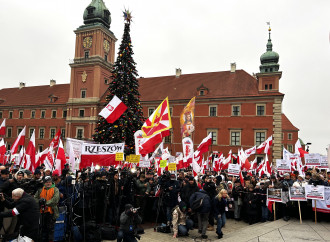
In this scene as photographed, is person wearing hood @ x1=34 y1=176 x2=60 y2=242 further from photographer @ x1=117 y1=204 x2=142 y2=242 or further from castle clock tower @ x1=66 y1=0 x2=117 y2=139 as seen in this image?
castle clock tower @ x1=66 y1=0 x2=117 y2=139

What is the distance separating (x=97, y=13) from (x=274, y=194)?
4605cm

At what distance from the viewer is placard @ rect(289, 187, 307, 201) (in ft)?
31.5

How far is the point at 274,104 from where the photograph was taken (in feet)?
110

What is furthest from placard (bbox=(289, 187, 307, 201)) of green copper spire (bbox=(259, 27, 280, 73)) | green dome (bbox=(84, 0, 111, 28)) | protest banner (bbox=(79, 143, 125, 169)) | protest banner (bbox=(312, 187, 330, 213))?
green dome (bbox=(84, 0, 111, 28))

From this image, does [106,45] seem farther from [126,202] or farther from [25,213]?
[25,213]

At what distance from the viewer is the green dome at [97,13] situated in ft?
154

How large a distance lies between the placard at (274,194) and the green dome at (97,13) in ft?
148

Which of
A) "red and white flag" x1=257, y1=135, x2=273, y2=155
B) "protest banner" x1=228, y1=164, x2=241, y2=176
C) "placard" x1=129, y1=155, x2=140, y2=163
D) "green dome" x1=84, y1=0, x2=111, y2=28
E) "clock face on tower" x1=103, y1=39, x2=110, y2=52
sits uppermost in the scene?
"green dome" x1=84, y1=0, x2=111, y2=28

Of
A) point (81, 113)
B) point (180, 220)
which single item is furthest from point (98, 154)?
point (81, 113)

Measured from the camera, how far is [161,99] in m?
41.0

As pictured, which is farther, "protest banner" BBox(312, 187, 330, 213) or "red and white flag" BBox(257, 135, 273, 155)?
"red and white flag" BBox(257, 135, 273, 155)

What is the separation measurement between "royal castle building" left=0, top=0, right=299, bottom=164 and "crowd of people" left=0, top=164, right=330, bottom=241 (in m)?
17.4

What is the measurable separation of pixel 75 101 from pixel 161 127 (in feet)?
126

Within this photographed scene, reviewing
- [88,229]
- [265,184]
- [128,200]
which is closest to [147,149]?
[128,200]
